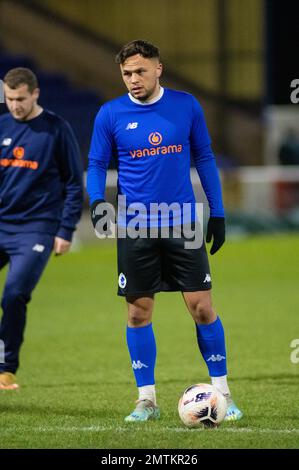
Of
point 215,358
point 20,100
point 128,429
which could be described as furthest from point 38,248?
point 128,429

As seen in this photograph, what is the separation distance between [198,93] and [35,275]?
17.4 metres

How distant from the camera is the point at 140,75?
251 inches

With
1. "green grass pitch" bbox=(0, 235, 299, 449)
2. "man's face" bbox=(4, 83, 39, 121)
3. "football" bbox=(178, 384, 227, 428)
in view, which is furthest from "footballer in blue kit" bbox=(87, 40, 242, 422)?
"man's face" bbox=(4, 83, 39, 121)

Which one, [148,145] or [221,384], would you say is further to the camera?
[221,384]

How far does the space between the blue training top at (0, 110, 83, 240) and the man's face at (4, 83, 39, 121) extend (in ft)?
0.40

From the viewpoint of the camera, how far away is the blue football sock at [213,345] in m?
6.52

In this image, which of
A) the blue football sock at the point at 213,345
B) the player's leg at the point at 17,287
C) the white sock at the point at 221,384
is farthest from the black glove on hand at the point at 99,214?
the player's leg at the point at 17,287

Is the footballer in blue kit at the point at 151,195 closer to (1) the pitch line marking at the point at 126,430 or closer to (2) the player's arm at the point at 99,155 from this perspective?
(2) the player's arm at the point at 99,155

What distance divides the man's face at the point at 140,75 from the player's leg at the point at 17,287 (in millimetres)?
1819

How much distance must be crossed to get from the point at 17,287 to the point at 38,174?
0.76 meters

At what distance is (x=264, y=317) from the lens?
1156cm

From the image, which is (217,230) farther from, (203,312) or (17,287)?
(17,287)

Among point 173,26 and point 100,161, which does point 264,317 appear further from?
point 173,26
